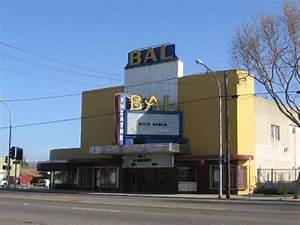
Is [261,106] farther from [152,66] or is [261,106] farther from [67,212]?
[67,212]

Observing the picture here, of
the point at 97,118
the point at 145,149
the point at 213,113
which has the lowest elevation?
the point at 145,149

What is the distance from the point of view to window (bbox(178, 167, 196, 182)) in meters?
51.0

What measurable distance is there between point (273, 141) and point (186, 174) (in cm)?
895

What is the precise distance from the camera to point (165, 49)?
176ft

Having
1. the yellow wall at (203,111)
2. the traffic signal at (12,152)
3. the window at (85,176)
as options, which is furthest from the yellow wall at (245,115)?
the traffic signal at (12,152)

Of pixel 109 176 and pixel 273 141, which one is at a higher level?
pixel 273 141

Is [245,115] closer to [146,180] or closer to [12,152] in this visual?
[146,180]

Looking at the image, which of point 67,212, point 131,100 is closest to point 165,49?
point 131,100

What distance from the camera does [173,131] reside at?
51562mm

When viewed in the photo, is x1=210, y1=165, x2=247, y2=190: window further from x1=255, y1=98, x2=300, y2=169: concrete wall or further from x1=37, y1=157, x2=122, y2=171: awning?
x1=37, y1=157, x2=122, y2=171: awning

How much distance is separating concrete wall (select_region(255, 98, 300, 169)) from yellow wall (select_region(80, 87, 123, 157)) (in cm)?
1353

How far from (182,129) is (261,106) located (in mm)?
7365

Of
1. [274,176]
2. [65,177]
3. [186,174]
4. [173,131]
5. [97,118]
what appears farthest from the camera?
[65,177]

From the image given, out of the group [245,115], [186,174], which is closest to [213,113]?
[245,115]
